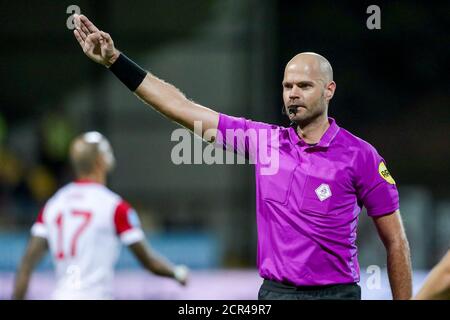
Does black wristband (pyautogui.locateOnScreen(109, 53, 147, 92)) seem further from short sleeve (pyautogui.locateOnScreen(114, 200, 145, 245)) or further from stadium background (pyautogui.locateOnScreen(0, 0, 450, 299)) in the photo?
stadium background (pyautogui.locateOnScreen(0, 0, 450, 299))

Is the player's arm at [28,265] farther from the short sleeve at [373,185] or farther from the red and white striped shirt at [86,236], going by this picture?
the short sleeve at [373,185]

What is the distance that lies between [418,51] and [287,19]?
7.21ft

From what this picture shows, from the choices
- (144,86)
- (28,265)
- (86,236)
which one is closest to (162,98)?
(144,86)

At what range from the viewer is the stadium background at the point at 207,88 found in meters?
14.0

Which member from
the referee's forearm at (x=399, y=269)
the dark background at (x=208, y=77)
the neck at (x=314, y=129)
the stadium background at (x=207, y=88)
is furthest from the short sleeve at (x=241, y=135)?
the dark background at (x=208, y=77)

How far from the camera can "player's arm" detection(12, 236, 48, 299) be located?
5883mm

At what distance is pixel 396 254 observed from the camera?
4.23m

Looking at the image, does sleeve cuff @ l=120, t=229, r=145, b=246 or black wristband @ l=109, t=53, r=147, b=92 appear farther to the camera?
sleeve cuff @ l=120, t=229, r=145, b=246

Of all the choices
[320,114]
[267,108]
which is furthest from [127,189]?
[320,114]

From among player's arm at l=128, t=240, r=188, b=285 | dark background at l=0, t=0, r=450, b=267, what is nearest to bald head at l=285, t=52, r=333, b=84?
player's arm at l=128, t=240, r=188, b=285

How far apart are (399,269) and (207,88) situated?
1053cm

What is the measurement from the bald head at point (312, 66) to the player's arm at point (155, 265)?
6.65 feet

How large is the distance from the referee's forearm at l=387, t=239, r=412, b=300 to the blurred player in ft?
6.45
